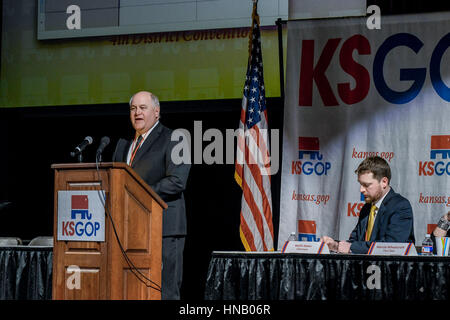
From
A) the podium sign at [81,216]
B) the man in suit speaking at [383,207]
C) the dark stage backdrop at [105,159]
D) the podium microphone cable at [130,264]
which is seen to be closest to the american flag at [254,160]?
the dark stage backdrop at [105,159]

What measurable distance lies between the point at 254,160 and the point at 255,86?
0.69 metres

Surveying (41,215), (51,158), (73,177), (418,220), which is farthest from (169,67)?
(73,177)

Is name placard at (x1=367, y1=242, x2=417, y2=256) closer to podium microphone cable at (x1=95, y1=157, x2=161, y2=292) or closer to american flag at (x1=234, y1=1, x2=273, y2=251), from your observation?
podium microphone cable at (x1=95, y1=157, x2=161, y2=292)

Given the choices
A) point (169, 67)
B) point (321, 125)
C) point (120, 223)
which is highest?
point (169, 67)

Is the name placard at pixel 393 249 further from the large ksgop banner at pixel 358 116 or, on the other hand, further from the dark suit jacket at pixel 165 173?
the large ksgop banner at pixel 358 116

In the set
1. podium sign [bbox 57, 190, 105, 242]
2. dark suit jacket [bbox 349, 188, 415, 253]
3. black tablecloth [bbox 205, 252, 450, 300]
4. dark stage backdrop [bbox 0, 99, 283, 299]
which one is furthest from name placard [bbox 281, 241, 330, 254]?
dark stage backdrop [bbox 0, 99, 283, 299]

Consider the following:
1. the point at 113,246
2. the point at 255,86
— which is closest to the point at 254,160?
the point at 255,86

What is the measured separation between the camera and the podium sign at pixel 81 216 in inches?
137

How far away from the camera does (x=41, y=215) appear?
741 cm

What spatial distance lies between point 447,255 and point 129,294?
6.38ft

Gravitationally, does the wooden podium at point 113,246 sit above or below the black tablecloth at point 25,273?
above

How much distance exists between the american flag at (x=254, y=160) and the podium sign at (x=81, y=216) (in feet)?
8.37

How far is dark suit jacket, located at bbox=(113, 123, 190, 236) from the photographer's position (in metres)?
4.27
